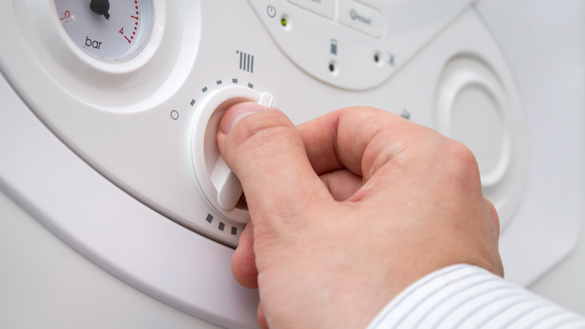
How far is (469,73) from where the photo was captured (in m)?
0.63

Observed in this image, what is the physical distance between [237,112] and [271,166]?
90 mm

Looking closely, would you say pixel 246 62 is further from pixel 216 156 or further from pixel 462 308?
pixel 462 308

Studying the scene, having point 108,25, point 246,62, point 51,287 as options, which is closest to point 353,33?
point 246,62

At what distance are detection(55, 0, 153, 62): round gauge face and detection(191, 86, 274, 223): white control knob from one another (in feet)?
0.23

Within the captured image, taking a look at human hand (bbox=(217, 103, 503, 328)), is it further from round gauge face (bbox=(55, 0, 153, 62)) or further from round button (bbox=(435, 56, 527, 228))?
round button (bbox=(435, 56, 527, 228))

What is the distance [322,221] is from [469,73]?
1.41 ft

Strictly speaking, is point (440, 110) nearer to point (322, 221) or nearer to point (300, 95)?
point (300, 95)

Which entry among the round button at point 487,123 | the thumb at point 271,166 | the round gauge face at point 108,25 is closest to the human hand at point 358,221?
the thumb at point 271,166

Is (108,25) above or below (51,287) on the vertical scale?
above

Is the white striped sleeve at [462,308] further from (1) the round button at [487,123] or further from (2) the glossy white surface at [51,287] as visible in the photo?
(1) the round button at [487,123]

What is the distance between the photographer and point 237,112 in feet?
1.24

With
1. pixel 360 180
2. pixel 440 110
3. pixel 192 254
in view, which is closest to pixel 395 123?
pixel 360 180

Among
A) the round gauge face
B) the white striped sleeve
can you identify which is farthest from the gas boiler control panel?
the white striped sleeve

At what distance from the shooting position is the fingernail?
38 cm
